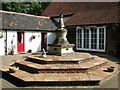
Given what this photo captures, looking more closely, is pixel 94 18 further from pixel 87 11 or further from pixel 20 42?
pixel 20 42

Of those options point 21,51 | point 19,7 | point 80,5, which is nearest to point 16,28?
point 21,51

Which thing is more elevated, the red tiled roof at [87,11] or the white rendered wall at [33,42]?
the red tiled roof at [87,11]

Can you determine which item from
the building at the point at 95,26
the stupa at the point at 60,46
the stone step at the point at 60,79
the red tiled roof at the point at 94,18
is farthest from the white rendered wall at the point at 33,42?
the stone step at the point at 60,79

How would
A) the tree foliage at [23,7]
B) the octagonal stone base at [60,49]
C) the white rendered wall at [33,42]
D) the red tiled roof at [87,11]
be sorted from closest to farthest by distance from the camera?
the octagonal stone base at [60,49]
the red tiled roof at [87,11]
the white rendered wall at [33,42]
the tree foliage at [23,7]

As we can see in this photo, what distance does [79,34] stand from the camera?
21.9 m

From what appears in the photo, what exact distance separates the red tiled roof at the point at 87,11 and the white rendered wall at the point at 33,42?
428 cm

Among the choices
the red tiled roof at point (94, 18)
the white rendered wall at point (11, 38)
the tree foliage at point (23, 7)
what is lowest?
the white rendered wall at point (11, 38)

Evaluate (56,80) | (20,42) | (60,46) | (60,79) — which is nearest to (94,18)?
(20,42)

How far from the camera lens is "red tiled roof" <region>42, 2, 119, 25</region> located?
1993 centimetres

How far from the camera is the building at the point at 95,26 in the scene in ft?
61.3

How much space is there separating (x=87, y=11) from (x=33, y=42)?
834 cm

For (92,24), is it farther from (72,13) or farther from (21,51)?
(21,51)

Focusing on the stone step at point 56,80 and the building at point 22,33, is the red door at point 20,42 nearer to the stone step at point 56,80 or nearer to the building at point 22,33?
the building at point 22,33

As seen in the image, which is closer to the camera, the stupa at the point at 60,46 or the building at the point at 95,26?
the stupa at the point at 60,46
